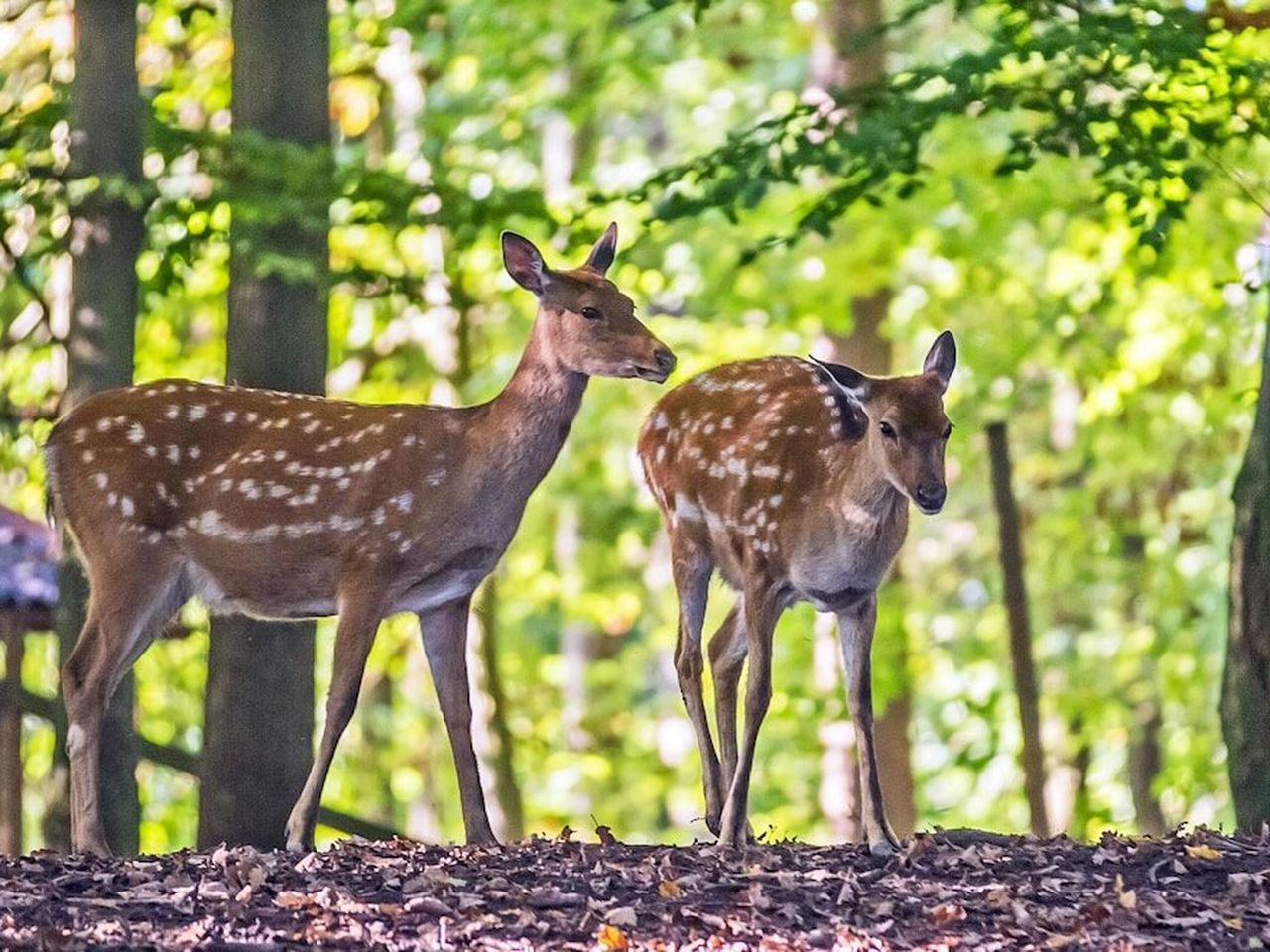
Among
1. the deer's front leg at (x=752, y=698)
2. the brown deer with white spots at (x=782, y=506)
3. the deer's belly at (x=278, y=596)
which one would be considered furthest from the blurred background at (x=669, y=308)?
the deer's front leg at (x=752, y=698)

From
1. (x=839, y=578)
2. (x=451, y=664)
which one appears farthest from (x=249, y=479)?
(x=839, y=578)

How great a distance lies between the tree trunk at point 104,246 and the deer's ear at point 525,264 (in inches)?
61.7

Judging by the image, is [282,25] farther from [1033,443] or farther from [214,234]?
[1033,443]

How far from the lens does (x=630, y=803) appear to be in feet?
75.6

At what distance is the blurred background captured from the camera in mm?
8977

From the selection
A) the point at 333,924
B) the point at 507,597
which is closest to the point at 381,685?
the point at 507,597

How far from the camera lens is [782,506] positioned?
814 centimetres

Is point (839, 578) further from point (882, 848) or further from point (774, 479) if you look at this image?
point (882, 848)

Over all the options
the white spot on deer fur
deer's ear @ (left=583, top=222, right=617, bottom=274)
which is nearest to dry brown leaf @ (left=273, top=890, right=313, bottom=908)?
the white spot on deer fur

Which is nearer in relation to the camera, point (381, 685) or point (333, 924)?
point (333, 924)

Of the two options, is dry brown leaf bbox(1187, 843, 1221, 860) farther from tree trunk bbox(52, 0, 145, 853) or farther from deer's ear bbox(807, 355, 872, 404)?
tree trunk bbox(52, 0, 145, 853)

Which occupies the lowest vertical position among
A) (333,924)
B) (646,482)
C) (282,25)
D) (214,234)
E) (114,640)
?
(333,924)

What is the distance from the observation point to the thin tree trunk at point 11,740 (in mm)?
11172

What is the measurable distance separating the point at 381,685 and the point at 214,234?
10589mm
